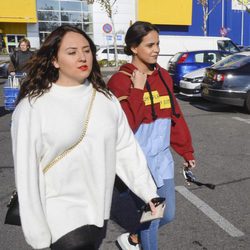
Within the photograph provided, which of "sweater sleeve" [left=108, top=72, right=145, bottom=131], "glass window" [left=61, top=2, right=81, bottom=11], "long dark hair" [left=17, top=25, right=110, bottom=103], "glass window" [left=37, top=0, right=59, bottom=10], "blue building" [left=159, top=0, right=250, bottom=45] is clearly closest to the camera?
"long dark hair" [left=17, top=25, right=110, bottom=103]

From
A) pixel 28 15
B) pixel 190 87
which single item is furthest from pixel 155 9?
pixel 190 87

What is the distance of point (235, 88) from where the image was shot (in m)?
9.36

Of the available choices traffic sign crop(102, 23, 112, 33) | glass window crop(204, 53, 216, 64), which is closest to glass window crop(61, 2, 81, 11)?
traffic sign crop(102, 23, 112, 33)

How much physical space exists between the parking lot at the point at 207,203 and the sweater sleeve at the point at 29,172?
167 centimetres

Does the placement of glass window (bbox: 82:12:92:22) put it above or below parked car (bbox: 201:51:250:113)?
above

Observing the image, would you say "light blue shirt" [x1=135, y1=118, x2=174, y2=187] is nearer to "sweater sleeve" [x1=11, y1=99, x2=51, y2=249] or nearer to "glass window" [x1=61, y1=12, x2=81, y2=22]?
"sweater sleeve" [x1=11, y1=99, x2=51, y2=249]

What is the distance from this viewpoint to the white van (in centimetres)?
1652

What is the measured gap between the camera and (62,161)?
1.83 metres

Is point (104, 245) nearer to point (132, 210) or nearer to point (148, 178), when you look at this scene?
point (132, 210)

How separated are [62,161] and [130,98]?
77 cm

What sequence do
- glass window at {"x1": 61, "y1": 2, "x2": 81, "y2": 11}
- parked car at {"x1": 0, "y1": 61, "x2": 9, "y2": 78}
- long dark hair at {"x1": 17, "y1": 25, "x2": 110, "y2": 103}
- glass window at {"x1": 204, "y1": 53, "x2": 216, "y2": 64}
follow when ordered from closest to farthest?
1. long dark hair at {"x1": 17, "y1": 25, "x2": 110, "y2": 103}
2. glass window at {"x1": 204, "y1": 53, "x2": 216, "y2": 64}
3. parked car at {"x1": 0, "y1": 61, "x2": 9, "y2": 78}
4. glass window at {"x1": 61, "y1": 2, "x2": 81, "y2": 11}

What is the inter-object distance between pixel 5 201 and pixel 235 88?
656 cm

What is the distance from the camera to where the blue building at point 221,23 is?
4444 cm

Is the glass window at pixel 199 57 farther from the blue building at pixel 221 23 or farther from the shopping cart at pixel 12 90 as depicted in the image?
the blue building at pixel 221 23
